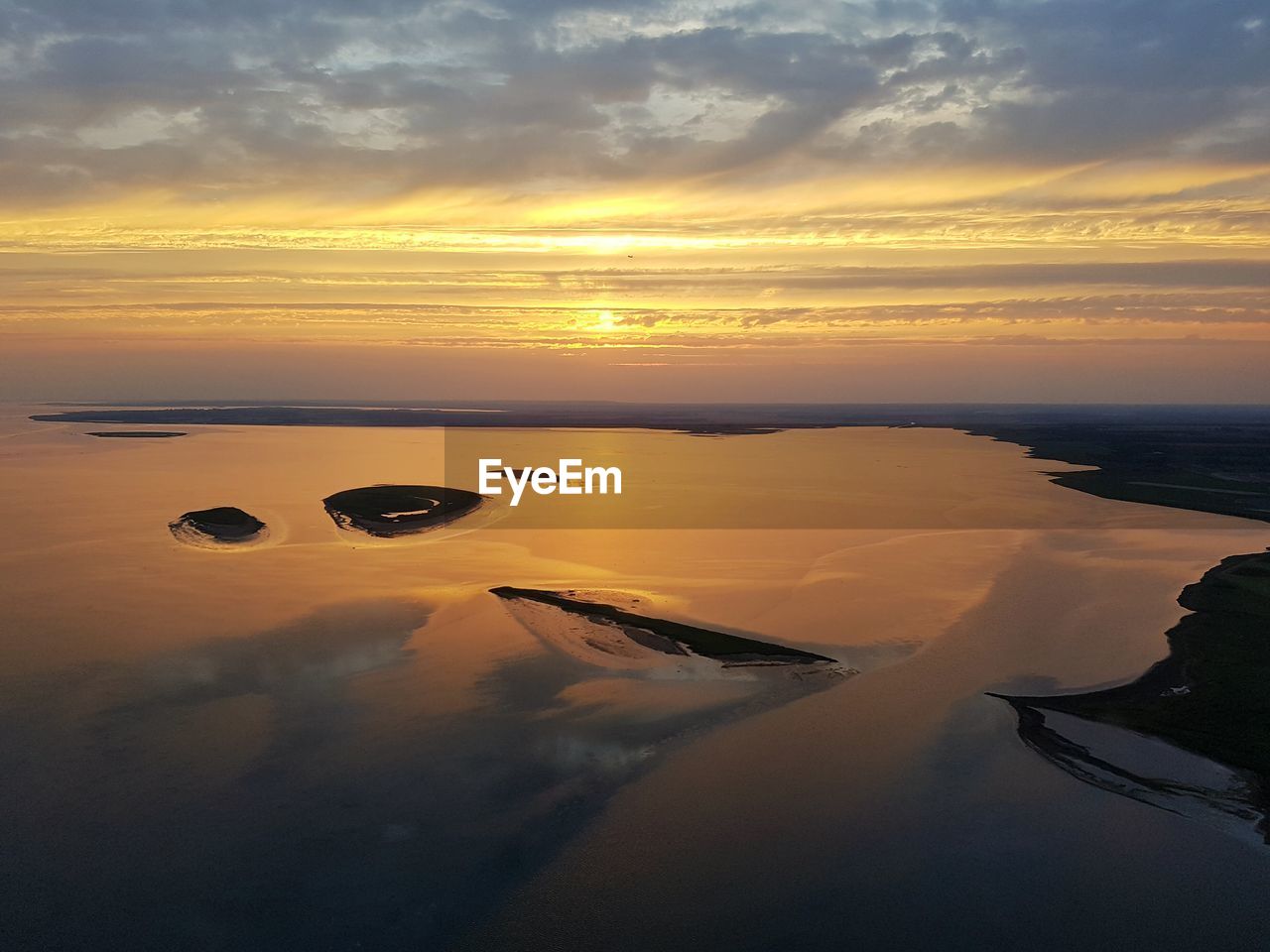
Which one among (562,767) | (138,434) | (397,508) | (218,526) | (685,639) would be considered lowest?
(562,767)

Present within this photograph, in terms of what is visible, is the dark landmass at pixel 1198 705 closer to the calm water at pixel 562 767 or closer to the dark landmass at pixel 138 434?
the calm water at pixel 562 767

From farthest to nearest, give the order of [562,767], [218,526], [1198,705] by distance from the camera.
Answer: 1. [218,526]
2. [1198,705]
3. [562,767]

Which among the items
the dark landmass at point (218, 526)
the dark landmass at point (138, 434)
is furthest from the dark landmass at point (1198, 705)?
the dark landmass at point (138, 434)

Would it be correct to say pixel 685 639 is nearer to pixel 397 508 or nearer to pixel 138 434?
pixel 397 508

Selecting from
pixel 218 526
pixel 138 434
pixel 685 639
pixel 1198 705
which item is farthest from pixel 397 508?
pixel 138 434

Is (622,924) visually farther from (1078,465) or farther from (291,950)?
(1078,465)

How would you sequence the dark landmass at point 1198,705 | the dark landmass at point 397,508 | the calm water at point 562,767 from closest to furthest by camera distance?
the calm water at point 562,767 → the dark landmass at point 1198,705 → the dark landmass at point 397,508
